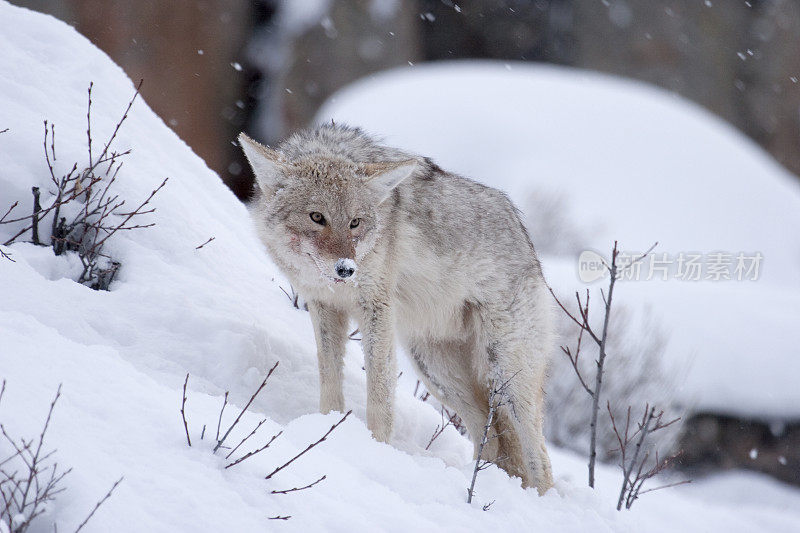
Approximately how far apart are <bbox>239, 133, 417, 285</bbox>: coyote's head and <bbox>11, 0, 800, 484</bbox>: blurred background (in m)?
6.73

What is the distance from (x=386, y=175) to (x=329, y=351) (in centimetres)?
103

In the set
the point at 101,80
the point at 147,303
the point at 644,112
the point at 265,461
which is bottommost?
the point at 265,461

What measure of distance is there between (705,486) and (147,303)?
943cm

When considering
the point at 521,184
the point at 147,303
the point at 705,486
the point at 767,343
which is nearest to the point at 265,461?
the point at 147,303

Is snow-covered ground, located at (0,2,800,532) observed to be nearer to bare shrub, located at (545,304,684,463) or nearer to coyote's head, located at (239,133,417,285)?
coyote's head, located at (239,133,417,285)

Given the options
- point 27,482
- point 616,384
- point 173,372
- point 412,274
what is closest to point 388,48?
point 616,384

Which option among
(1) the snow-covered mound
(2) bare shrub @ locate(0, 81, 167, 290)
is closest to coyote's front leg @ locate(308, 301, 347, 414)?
(2) bare shrub @ locate(0, 81, 167, 290)

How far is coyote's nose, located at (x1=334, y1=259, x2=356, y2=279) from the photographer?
3711mm

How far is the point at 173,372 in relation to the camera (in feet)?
12.2

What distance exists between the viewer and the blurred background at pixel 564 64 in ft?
37.4

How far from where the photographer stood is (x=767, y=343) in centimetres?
1148

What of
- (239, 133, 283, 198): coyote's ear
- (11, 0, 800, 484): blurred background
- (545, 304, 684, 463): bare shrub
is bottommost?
(239, 133, 283, 198): coyote's ear

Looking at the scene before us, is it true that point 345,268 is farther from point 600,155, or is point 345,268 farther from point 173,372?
point 600,155

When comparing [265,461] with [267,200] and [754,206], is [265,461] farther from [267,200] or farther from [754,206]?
[754,206]
